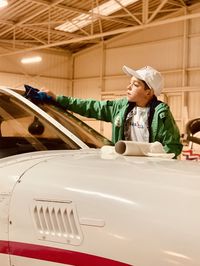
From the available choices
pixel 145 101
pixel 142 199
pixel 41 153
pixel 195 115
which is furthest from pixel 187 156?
pixel 142 199

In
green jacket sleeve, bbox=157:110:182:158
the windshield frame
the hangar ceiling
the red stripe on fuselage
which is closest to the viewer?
the red stripe on fuselage

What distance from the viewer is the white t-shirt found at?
313cm

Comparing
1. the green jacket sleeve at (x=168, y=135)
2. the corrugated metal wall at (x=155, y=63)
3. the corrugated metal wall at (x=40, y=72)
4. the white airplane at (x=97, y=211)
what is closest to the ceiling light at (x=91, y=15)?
the corrugated metal wall at (x=155, y=63)

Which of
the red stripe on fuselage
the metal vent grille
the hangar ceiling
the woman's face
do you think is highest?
the hangar ceiling

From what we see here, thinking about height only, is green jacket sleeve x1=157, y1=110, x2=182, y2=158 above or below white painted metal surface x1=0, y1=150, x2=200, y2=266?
above

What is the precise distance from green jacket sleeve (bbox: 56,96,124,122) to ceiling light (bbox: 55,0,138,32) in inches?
501

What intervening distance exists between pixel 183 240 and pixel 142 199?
0.80 ft

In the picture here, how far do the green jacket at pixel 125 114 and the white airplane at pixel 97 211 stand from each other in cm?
77

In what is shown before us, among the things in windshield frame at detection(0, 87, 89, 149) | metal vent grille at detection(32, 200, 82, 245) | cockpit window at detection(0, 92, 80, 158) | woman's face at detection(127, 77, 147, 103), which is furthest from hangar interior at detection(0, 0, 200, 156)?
metal vent grille at detection(32, 200, 82, 245)

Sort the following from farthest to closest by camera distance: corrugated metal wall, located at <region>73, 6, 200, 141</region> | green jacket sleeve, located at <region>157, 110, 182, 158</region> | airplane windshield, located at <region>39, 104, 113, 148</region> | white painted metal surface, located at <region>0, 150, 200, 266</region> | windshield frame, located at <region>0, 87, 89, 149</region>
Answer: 1. corrugated metal wall, located at <region>73, 6, 200, 141</region>
2. green jacket sleeve, located at <region>157, 110, 182, 158</region>
3. airplane windshield, located at <region>39, 104, 113, 148</region>
4. windshield frame, located at <region>0, 87, 89, 149</region>
5. white painted metal surface, located at <region>0, 150, 200, 266</region>

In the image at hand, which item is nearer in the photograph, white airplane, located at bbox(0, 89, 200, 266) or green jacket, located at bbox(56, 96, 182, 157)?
white airplane, located at bbox(0, 89, 200, 266)

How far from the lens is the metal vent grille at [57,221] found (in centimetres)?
173

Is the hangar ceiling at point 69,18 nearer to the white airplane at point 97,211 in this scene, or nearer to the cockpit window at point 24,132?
the cockpit window at point 24,132

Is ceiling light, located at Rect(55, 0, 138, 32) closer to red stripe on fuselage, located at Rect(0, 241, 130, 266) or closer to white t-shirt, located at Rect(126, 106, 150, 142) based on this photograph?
white t-shirt, located at Rect(126, 106, 150, 142)
